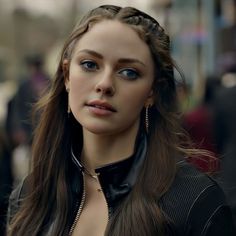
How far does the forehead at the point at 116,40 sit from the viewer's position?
291cm

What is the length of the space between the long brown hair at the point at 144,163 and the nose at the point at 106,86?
7.9 inches

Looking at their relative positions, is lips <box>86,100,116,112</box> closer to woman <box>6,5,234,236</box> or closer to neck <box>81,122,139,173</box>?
woman <box>6,5,234,236</box>

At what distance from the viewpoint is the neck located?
118 inches

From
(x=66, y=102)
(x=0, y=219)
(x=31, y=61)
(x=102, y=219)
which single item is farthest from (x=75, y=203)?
(x=31, y=61)

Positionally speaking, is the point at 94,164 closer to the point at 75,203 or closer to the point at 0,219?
the point at 75,203

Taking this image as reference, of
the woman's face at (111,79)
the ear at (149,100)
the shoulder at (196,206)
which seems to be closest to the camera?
the shoulder at (196,206)

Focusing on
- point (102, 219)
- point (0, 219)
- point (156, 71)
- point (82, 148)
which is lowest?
point (0, 219)

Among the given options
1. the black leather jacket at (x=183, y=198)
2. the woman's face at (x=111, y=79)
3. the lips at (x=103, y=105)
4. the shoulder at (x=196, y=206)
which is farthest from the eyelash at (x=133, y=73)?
the shoulder at (x=196, y=206)

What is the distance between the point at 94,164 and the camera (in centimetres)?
305

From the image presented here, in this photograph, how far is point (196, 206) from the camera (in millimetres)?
2818

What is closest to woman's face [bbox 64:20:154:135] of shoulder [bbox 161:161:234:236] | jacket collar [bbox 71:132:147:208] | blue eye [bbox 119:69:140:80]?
blue eye [bbox 119:69:140:80]

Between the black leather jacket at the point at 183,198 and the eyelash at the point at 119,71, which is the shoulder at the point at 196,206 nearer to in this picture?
the black leather jacket at the point at 183,198

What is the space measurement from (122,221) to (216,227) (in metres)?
0.32

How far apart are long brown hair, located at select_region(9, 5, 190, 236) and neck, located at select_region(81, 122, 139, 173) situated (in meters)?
0.08
